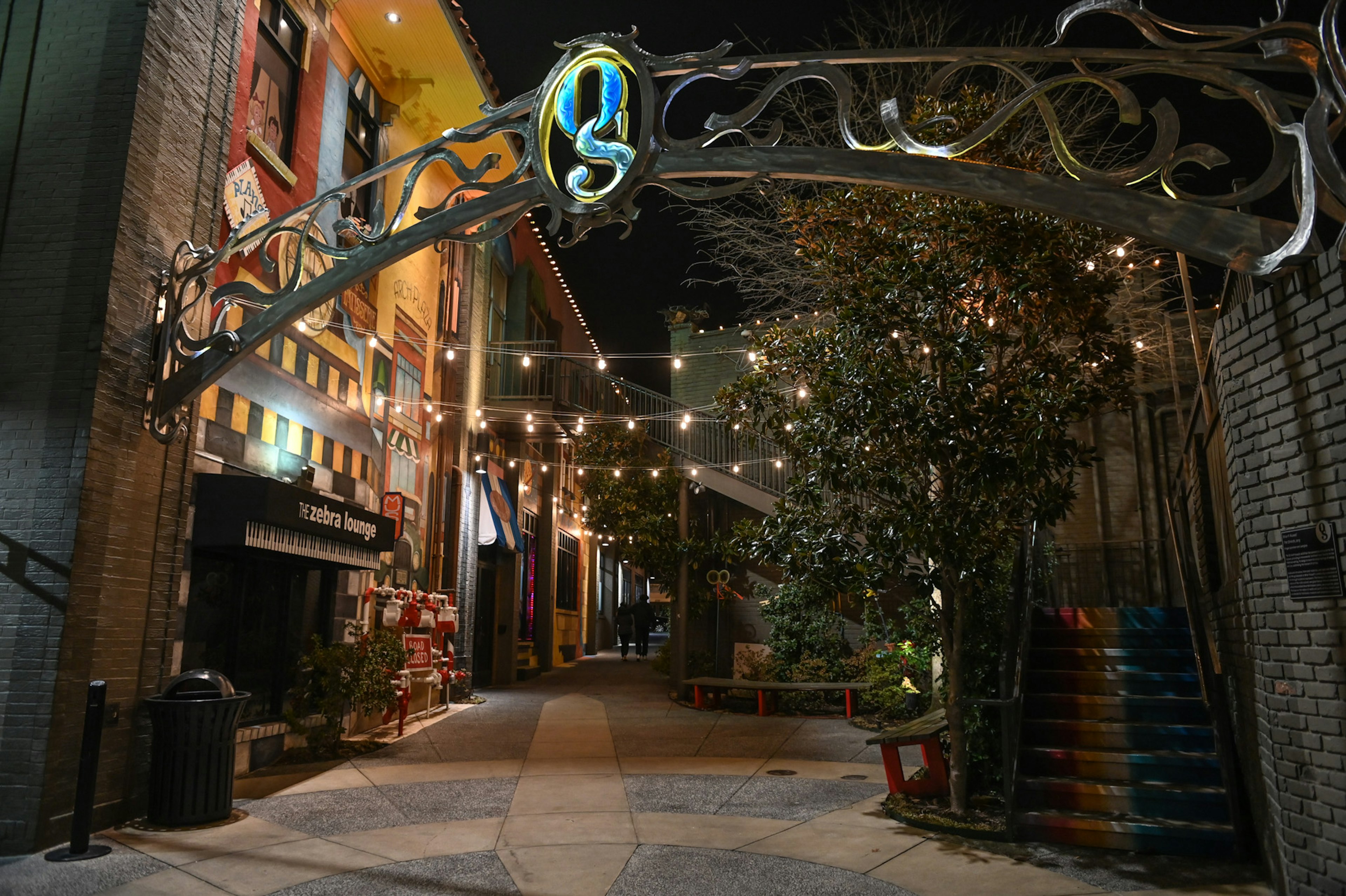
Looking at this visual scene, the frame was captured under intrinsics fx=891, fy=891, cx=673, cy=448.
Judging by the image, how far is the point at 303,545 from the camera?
8.73m

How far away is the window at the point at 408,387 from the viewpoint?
1337cm

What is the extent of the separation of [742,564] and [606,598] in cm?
1877

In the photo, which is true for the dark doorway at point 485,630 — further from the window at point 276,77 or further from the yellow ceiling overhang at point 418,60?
the window at point 276,77

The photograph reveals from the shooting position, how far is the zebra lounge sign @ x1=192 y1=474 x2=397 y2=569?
8.02 m

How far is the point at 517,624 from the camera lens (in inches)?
767

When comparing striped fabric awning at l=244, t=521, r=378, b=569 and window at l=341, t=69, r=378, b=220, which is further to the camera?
window at l=341, t=69, r=378, b=220

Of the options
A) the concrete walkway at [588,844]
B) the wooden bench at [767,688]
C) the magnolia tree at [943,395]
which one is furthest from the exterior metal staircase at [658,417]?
the magnolia tree at [943,395]

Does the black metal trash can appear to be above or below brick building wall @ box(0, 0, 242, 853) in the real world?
below

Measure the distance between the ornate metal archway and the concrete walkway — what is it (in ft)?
11.2

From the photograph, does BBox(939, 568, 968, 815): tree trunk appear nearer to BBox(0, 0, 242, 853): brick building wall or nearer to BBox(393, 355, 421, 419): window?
BBox(0, 0, 242, 853): brick building wall

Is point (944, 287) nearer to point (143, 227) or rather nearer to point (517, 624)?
point (143, 227)

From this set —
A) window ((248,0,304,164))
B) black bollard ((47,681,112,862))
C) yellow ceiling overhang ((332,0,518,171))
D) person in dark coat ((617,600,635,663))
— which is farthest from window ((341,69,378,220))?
person in dark coat ((617,600,635,663))

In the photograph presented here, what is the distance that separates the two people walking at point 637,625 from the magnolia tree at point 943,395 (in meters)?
19.1

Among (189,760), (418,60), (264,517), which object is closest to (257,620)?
(264,517)
